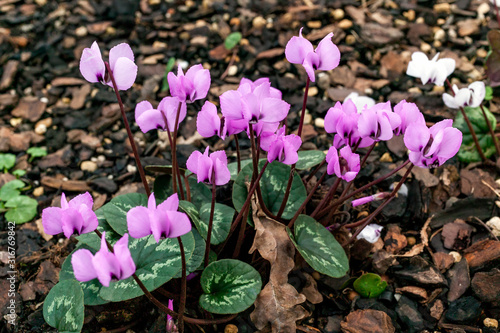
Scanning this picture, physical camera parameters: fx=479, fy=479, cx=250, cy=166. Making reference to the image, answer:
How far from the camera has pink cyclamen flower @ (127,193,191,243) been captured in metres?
1.15

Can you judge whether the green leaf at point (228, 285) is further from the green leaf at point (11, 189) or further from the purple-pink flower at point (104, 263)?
the green leaf at point (11, 189)

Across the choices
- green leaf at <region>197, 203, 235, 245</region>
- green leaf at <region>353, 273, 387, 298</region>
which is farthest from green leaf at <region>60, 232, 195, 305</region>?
green leaf at <region>353, 273, 387, 298</region>

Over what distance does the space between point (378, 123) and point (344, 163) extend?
16cm

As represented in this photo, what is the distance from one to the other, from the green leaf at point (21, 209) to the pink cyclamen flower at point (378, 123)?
1648 millimetres

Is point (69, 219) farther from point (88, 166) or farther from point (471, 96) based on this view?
point (471, 96)

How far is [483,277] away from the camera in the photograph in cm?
184

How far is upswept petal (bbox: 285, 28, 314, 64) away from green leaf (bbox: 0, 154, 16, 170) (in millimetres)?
1795

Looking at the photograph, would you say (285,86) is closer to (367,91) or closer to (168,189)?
(367,91)

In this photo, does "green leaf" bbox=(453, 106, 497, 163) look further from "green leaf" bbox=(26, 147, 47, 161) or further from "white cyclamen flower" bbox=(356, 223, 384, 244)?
"green leaf" bbox=(26, 147, 47, 161)

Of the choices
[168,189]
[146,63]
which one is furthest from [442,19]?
[168,189]

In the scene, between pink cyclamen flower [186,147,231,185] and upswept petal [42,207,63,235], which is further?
pink cyclamen flower [186,147,231,185]

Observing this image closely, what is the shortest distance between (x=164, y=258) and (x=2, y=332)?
0.81m

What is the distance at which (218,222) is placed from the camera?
1737mm

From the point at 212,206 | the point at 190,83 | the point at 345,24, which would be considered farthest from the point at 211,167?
the point at 345,24
